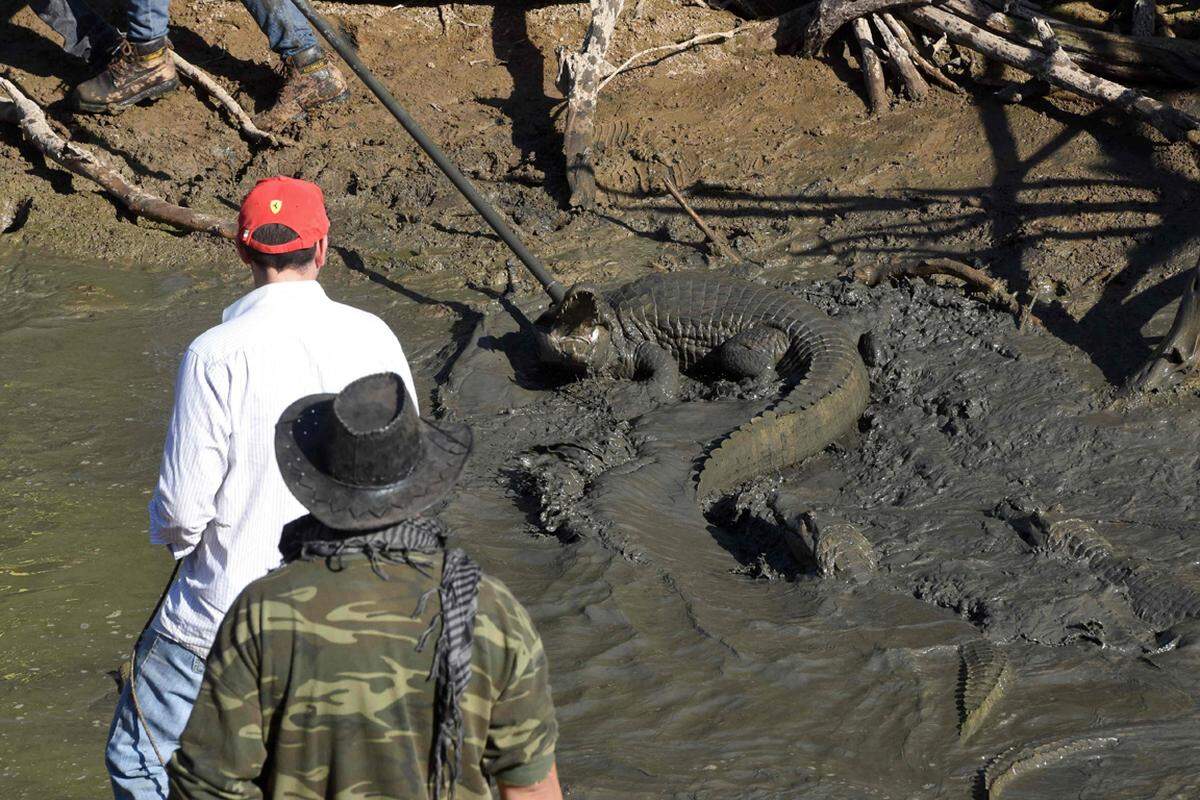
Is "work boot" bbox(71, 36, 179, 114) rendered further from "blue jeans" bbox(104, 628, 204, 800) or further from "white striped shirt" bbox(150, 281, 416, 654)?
"blue jeans" bbox(104, 628, 204, 800)

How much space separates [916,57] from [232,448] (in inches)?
297

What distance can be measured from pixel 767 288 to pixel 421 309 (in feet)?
7.67

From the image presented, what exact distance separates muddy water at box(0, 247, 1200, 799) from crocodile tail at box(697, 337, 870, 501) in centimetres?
17

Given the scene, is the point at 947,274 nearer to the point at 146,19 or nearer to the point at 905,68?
the point at 905,68

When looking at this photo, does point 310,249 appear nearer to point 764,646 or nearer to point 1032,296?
point 764,646

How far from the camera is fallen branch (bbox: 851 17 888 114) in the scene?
347 inches

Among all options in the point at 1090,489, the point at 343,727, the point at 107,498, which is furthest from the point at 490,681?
the point at 1090,489

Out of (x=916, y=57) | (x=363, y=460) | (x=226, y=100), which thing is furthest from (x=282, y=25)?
(x=363, y=460)

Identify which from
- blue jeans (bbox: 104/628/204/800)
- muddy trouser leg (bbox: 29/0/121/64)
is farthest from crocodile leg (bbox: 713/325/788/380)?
blue jeans (bbox: 104/628/204/800)

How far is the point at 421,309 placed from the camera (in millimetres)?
7934

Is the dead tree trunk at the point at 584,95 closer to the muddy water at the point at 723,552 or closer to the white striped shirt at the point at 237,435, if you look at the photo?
the muddy water at the point at 723,552

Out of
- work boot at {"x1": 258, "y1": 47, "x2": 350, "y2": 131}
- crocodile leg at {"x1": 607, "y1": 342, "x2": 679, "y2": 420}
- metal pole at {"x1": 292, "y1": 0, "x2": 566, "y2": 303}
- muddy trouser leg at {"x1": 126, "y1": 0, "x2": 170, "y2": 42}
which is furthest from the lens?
work boot at {"x1": 258, "y1": 47, "x2": 350, "y2": 131}

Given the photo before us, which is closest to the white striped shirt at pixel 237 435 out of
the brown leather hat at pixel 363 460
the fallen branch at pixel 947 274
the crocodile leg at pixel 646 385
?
the brown leather hat at pixel 363 460

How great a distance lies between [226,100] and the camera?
903 cm
